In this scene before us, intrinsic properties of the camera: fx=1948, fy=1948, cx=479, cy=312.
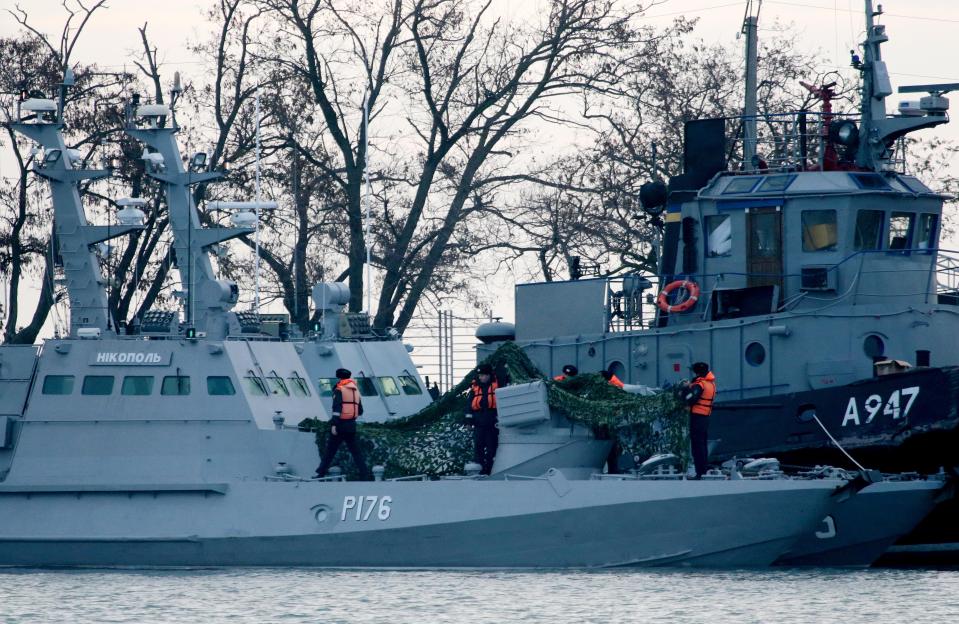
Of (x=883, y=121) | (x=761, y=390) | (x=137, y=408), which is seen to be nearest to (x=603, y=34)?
(x=883, y=121)

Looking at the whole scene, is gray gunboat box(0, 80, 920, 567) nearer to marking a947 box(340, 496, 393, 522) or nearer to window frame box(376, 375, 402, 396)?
marking a947 box(340, 496, 393, 522)

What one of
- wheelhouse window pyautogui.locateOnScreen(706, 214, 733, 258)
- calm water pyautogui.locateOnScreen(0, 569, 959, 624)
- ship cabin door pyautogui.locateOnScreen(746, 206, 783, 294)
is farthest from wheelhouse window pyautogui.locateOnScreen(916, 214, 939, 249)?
calm water pyautogui.locateOnScreen(0, 569, 959, 624)

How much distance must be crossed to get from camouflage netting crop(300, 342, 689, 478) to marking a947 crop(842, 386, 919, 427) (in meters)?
2.05

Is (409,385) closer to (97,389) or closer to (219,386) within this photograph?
(219,386)

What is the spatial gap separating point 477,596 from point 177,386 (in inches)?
198

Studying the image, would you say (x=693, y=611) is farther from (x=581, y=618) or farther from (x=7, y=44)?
(x=7, y=44)

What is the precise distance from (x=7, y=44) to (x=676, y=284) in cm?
1526

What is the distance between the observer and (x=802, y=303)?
25.1 meters

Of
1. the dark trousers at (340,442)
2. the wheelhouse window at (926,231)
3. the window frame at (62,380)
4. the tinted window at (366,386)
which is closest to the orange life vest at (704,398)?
the dark trousers at (340,442)

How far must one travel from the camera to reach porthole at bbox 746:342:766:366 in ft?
80.9

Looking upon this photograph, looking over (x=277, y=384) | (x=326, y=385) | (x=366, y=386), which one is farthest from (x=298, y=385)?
(x=366, y=386)

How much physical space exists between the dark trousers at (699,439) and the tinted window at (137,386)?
6.53m

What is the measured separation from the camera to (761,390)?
80.2 feet

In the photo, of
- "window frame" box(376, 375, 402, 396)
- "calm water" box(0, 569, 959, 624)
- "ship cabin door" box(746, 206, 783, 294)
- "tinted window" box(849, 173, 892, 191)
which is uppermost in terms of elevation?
Result: "tinted window" box(849, 173, 892, 191)
